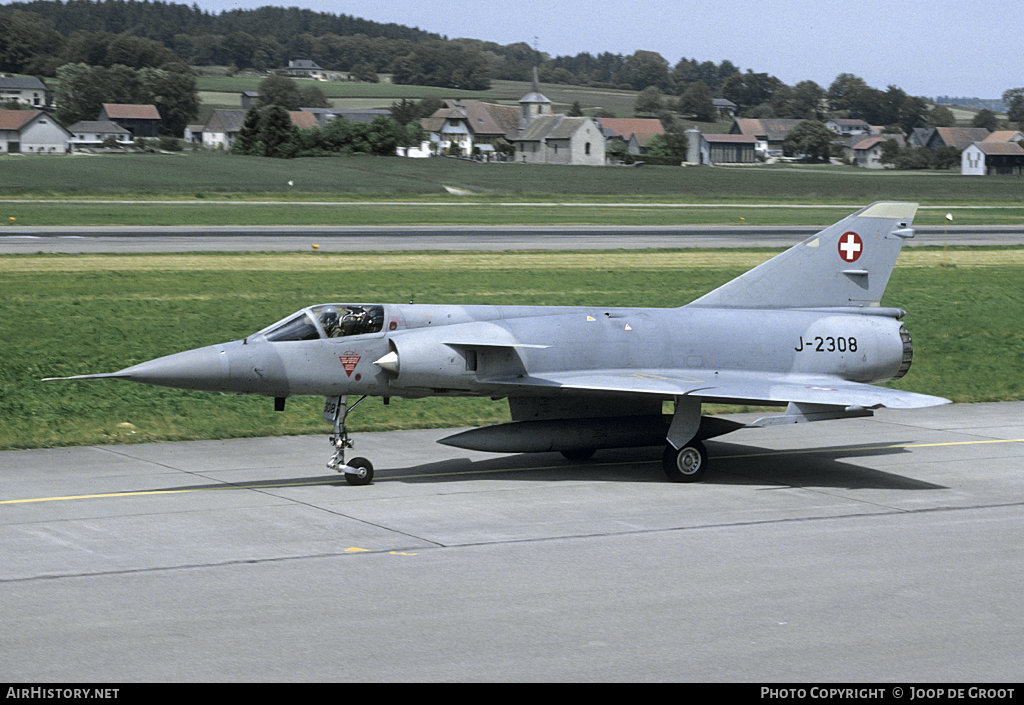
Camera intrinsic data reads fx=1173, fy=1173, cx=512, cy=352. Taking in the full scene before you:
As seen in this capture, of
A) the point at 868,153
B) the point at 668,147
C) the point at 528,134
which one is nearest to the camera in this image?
the point at 668,147

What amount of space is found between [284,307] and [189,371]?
14955 mm

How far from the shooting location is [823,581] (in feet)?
36.5

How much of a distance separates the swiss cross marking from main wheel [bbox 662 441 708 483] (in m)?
4.43

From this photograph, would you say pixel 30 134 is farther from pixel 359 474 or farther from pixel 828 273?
pixel 359 474

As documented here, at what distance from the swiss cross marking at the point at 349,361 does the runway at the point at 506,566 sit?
156 centimetres

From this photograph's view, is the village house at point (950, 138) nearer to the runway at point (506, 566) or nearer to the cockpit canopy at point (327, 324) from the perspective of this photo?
the runway at point (506, 566)

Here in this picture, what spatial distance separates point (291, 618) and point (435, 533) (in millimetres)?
3366

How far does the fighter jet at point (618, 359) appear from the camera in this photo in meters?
15.3

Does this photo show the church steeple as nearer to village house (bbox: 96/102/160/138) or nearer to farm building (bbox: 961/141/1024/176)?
village house (bbox: 96/102/160/138)

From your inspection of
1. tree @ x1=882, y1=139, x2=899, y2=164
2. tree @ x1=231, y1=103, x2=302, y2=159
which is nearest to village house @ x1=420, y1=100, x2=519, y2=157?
tree @ x1=231, y1=103, x2=302, y2=159

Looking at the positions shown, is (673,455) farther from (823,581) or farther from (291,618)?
(291,618)

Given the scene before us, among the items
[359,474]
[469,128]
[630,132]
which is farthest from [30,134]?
[359,474]

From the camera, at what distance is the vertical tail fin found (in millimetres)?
18234

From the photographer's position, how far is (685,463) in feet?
53.0
